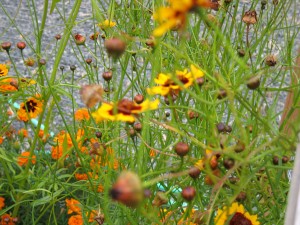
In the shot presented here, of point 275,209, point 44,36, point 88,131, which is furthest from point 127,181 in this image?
point 44,36

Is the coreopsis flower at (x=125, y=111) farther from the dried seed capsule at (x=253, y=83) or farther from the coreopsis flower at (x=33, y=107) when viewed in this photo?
the coreopsis flower at (x=33, y=107)

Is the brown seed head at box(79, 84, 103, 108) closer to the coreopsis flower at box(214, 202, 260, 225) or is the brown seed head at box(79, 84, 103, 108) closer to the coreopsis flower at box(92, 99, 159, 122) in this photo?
the coreopsis flower at box(92, 99, 159, 122)

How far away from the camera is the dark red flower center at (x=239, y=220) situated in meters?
0.72

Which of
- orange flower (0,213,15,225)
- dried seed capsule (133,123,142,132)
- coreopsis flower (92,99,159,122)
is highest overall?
coreopsis flower (92,99,159,122)

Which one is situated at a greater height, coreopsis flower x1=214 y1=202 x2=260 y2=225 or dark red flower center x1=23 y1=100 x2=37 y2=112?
coreopsis flower x1=214 y1=202 x2=260 y2=225

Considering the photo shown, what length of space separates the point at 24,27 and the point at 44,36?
99 millimetres

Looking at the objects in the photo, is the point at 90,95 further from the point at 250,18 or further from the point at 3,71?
the point at 3,71

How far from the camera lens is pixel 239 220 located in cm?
72

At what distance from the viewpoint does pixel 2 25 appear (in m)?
2.72

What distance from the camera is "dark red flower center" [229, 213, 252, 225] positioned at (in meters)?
0.72

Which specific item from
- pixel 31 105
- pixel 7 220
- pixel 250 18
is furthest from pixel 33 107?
pixel 250 18

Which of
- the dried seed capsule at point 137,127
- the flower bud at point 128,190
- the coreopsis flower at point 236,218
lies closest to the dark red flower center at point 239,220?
the coreopsis flower at point 236,218

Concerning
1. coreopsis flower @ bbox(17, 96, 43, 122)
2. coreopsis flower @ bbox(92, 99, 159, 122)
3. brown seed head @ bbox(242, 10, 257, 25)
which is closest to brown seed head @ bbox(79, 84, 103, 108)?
coreopsis flower @ bbox(92, 99, 159, 122)

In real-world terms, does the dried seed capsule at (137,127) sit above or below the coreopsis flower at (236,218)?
above
